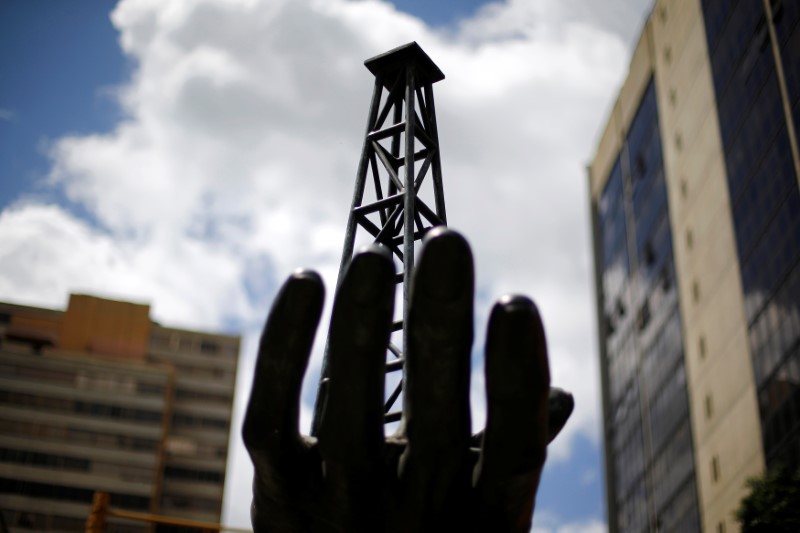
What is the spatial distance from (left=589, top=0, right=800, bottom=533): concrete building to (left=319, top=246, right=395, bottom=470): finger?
33.2 meters

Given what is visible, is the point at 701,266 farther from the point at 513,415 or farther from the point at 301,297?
the point at 301,297

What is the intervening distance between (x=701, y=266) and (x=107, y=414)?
46.2 meters

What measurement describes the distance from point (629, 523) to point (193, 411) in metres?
36.5

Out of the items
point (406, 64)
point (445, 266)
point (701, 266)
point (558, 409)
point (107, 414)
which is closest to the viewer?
point (445, 266)

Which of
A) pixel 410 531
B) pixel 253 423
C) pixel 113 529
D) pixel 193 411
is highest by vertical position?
pixel 193 411

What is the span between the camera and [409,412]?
6680 mm

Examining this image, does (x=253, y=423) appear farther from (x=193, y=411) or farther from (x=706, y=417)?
(x=193, y=411)

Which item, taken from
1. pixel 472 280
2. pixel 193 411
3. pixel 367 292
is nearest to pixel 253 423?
pixel 367 292

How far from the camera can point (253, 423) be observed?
677cm

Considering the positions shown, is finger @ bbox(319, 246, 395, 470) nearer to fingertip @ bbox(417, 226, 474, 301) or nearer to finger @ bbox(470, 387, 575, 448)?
fingertip @ bbox(417, 226, 474, 301)

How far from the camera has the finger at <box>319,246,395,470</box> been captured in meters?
6.28

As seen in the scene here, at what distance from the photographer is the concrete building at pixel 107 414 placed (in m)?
72.5

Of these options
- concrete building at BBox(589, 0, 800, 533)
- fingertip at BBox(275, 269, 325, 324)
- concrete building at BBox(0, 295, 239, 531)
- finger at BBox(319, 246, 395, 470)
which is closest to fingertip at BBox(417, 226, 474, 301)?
finger at BBox(319, 246, 395, 470)

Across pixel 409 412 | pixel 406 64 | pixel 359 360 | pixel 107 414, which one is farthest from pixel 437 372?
pixel 107 414
